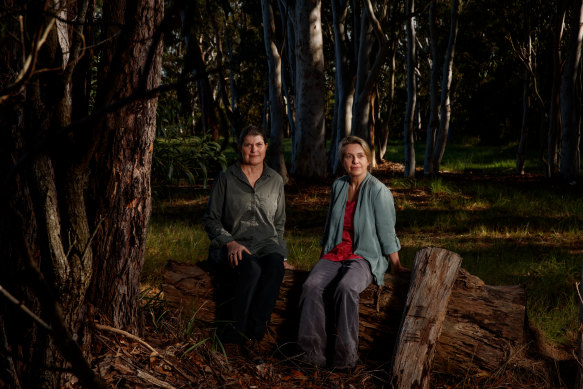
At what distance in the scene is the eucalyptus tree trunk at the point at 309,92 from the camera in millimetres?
11328

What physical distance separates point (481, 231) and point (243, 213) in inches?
197

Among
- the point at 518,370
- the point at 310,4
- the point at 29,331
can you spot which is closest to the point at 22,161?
the point at 29,331

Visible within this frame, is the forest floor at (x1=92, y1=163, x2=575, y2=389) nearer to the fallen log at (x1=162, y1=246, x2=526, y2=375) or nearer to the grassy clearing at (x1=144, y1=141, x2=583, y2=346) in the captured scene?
the fallen log at (x1=162, y1=246, x2=526, y2=375)

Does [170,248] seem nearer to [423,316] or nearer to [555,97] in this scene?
[423,316]

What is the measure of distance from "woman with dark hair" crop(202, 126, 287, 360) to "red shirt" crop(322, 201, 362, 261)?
15.6 inches

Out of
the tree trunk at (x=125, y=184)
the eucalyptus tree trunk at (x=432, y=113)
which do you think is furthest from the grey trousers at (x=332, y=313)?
the eucalyptus tree trunk at (x=432, y=113)

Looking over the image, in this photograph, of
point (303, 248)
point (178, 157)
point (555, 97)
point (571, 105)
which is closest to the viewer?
point (303, 248)

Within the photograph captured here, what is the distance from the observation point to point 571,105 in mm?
11398

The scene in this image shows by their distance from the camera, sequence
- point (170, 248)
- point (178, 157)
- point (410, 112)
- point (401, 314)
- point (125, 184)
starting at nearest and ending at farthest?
point (125, 184)
point (401, 314)
point (170, 248)
point (178, 157)
point (410, 112)

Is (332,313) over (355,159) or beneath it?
beneath

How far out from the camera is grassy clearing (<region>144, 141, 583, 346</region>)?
525cm

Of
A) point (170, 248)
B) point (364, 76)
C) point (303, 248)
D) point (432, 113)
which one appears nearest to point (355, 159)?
point (303, 248)

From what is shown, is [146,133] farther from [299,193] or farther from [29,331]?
[299,193]

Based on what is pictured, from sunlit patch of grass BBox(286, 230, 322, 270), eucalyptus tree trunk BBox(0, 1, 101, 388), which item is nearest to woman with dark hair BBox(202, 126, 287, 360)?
eucalyptus tree trunk BBox(0, 1, 101, 388)
